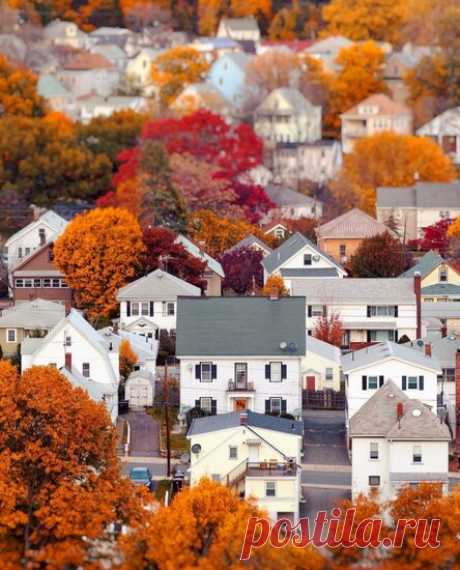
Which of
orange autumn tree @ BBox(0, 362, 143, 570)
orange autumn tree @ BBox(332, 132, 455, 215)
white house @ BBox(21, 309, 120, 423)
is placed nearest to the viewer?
orange autumn tree @ BBox(0, 362, 143, 570)

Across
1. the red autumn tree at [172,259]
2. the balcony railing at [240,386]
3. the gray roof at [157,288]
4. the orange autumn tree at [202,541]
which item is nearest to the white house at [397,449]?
the balcony railing at [240,386]

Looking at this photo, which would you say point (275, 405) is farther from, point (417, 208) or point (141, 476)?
point (417, 208)

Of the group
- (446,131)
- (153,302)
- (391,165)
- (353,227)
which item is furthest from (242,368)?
(446,131)

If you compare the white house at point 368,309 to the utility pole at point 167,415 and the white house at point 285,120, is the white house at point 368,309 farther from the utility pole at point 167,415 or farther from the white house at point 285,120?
the white house at point 285,120

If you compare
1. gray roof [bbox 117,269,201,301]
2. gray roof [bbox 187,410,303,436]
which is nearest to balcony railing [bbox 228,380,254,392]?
gray roof [bbox 187,410,303,436]

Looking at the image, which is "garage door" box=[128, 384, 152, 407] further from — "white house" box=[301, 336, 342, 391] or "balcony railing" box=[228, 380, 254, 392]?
"white house" box=[301, 336, 342, 391]

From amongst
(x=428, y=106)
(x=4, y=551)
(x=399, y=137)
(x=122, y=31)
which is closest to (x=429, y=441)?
(x=4, y=551)
